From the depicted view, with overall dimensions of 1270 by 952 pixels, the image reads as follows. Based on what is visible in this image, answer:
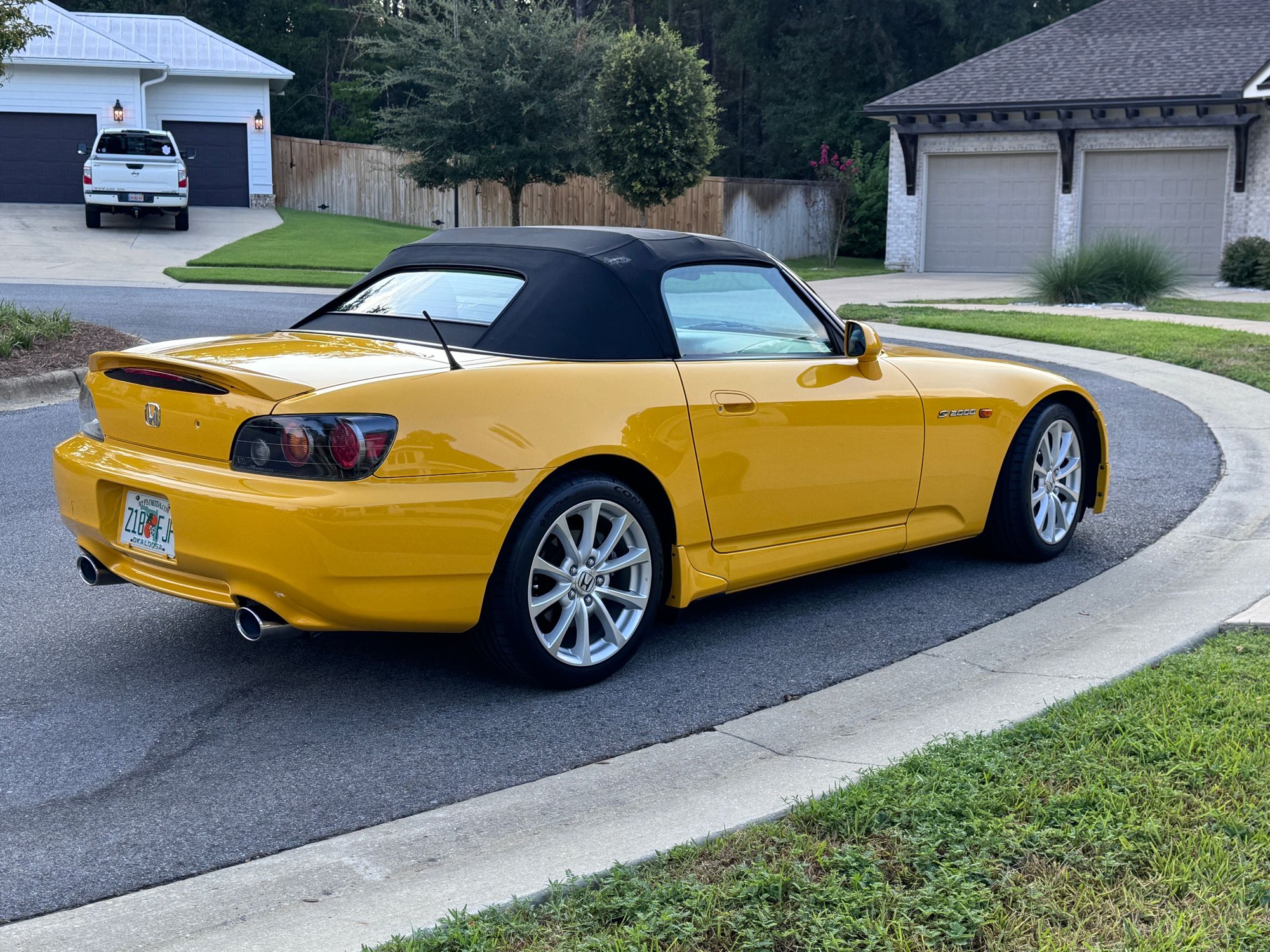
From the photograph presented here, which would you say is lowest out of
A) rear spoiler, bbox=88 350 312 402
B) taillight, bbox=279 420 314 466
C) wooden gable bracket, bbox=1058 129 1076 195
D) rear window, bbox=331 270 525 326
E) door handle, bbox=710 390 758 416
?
taillight, bbox=279 420 314 466

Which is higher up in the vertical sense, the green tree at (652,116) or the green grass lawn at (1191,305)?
the green tree at (652,116)

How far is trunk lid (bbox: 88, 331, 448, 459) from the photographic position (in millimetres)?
3949

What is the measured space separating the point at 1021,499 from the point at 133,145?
26353mm

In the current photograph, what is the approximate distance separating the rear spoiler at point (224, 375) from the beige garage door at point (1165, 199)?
992 inches

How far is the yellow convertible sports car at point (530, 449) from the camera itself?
3.84 m

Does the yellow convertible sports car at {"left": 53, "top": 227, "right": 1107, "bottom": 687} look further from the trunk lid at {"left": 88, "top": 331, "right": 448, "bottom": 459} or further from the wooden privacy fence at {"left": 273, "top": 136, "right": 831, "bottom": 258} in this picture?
the wooden privacy fence at {"left": 273, "top": 136, "right": 831, "bottom": 258}

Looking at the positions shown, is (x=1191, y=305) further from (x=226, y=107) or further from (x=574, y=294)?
(x=226, y=107)

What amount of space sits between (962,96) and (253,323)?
18.5 meters

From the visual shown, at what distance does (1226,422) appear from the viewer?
31.6 feet

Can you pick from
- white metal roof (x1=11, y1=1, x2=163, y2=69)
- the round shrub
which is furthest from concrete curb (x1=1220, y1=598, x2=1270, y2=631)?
white metal roof (x1=11, y1=1, x2=163, y2=69)

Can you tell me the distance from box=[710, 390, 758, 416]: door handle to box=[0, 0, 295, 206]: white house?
3210 centimetres

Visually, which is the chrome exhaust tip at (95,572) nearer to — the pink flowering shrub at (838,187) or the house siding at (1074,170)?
the house siding at (1074,170)

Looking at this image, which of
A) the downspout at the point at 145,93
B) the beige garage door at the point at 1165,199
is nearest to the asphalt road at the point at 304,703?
the beige garage door at the point at 1165,199

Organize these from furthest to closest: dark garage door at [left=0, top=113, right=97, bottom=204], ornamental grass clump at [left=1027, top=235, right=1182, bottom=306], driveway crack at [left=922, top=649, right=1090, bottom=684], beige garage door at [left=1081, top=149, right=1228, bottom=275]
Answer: dark garage door at [left=0, top=113, right=97, bottom=204], beige garage door at [left=1081, top=149, right=1228, bottom=275], ornamental grass clump at [left=1027, top=235, right=1182, bottom=306], driveway crack at [left=922, top=649, right=1090, bottom=684]
